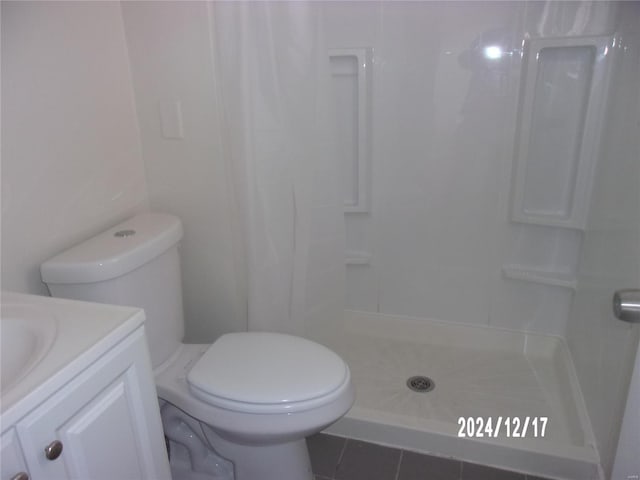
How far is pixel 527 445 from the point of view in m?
1.50

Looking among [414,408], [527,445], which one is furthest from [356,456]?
[527,445]

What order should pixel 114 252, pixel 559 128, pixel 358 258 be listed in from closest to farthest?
pixel 114 252, pixel 559 128, pixel 358 258

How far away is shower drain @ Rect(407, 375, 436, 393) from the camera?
187cm

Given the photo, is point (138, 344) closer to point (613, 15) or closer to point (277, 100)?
point (277, 100)

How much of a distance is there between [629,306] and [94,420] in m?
0.91

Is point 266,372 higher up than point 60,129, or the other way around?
point 60,129

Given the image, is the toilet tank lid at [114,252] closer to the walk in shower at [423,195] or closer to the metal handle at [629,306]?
the walk in shower at [423,195]

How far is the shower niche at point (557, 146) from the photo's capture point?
5.44 feet

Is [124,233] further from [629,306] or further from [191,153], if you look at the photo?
[629,306]

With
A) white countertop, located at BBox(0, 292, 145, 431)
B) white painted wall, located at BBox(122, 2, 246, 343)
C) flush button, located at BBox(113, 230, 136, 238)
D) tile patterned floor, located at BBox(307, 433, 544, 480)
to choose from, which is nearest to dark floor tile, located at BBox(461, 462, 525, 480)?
tile patterned floor, located at BBox(307, 433, 544, 480)

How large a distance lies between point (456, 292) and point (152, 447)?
55.5 inches

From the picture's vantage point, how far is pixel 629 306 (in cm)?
72

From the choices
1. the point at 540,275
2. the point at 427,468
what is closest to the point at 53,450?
the point at 427,468
